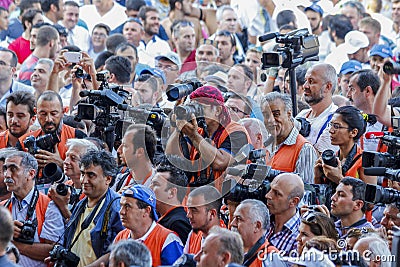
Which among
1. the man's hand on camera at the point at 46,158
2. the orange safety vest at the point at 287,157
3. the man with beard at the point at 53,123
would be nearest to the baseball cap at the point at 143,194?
the orange safety vest at the point at 287,157

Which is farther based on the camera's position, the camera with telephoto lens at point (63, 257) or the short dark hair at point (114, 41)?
the short dark hair at point (114, 41)

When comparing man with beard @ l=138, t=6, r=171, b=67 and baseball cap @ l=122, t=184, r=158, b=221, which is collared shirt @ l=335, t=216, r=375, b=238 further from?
man with beard @ l=138, t=6, r=171, b=67

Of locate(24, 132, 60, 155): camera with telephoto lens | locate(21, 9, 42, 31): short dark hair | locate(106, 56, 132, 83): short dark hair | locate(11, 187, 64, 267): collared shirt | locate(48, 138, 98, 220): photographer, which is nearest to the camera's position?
locate(11, 187, 64, 267): collared shirt

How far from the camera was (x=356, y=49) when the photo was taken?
1316 cm

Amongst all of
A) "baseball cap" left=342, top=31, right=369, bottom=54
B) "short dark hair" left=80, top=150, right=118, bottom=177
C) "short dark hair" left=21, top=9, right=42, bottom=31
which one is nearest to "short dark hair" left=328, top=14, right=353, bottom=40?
"baseball cap" left=342, top=31, right=369, bottom=54

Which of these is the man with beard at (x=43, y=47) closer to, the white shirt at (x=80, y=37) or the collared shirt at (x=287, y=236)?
the white shirt at (x=80, y=37)

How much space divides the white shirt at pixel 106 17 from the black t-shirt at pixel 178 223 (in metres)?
7.51

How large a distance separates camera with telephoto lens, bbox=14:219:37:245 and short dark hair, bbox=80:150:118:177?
0.64m

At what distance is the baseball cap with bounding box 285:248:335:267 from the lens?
6.26 metres

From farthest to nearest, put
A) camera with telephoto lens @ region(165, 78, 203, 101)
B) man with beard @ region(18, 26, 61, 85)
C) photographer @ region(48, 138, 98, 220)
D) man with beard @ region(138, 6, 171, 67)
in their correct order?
1. man with beard @ region(138, 6, 171, 67)
2. man with beard @ region(18, 26, 61, 85)
3. photographer @ region(48, 138, 98, 220)
4. camera with telephoto lens @ region(165, 78, 203, 101)

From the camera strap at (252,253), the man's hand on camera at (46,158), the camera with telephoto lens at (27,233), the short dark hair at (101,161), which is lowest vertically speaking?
the camera with telephoto lens at (27,233)

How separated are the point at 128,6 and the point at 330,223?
860cm

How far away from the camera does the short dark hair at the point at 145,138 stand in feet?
28.9

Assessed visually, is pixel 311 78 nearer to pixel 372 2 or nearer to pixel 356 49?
pixel 356 49
